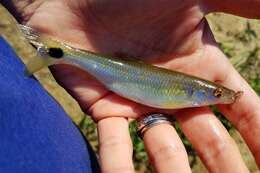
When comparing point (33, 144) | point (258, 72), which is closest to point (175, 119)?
point (33, 144)

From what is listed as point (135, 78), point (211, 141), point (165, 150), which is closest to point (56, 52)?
point (135, 78)

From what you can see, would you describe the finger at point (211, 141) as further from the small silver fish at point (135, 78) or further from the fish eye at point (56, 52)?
the fish eye at point (56, 52)

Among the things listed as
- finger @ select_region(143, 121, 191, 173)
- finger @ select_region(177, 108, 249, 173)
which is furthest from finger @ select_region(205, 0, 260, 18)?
finger @ select_region(143, 121, 191, 173)

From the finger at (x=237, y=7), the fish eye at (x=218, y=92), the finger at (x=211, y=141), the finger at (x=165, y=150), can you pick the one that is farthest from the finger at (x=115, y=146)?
the finger at (x=237, y=7)

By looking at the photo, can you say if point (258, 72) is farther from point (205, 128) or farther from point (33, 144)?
point (33, 144)

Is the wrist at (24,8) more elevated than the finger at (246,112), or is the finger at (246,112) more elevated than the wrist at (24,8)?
the wrist at (24,8)

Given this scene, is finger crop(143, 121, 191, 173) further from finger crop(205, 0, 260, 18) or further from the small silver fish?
finger crop(205, 0, 260, 18)
